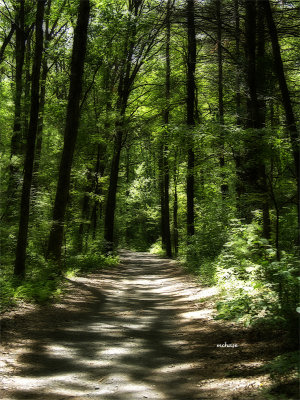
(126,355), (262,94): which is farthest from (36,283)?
(262,94)

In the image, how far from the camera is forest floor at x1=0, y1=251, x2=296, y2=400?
4270 mm

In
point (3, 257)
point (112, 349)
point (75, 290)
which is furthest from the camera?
point (3, 257)

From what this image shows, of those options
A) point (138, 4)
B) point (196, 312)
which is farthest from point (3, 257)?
point (138, 4)

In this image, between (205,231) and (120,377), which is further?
(205,231)

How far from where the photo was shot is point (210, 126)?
856 centimetres

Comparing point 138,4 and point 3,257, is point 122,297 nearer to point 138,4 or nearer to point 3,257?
point 3,257

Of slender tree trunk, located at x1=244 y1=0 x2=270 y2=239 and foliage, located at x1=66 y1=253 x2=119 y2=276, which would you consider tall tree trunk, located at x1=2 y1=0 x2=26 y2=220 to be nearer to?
foliage, located at x1=66 y1=253 x2=119 y2=276

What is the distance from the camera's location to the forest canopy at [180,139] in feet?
25.3

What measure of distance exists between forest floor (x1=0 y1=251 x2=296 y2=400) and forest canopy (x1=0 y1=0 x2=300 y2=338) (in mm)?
665

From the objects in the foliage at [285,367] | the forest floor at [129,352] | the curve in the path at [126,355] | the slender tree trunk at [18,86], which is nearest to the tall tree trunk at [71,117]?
the curve in the path at [126,355]

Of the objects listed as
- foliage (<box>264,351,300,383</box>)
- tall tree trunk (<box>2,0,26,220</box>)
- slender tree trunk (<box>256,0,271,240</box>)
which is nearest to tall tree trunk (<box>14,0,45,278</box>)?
tall tree trunk (<box>2,0,26,220</box>)

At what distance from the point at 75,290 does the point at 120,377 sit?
6376mm

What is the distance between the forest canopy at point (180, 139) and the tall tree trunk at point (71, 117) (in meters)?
0.04

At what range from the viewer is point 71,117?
1182 cm
